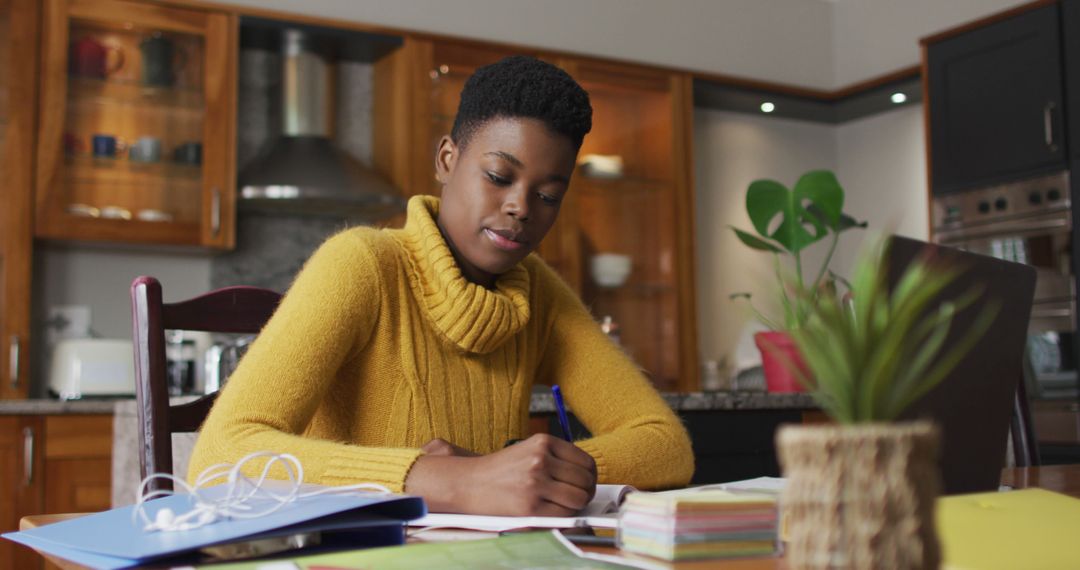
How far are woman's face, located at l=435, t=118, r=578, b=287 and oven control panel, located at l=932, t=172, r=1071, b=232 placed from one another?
3268mm

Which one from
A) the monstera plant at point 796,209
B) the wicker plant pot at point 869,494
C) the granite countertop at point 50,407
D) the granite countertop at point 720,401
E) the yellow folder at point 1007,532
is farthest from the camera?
the monstera plant at point 796,209

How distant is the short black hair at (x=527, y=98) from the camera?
1.29m

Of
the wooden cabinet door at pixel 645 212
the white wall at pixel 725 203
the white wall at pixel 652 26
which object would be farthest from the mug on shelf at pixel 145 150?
the white wall at pixel 725 203

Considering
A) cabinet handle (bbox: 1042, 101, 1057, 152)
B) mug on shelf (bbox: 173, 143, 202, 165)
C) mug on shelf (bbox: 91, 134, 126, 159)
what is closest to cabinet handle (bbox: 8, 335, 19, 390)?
mug on shelf (bbox: 91, 134, 126, 159)

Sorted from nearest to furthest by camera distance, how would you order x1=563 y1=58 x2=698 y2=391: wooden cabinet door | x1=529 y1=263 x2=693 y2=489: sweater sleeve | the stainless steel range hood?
x1=529 y1=263 x2=693 y2=489: sweater sleeve
the stainless steel range hood
x1=563 y1=58 x2=698 y2=391: wooden cabinet door

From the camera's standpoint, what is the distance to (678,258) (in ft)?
15.6

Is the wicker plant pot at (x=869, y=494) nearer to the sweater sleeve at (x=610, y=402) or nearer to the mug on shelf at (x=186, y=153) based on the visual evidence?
the sweater sleeve at (x=610, y=402)

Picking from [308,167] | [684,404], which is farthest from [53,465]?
[684,404]

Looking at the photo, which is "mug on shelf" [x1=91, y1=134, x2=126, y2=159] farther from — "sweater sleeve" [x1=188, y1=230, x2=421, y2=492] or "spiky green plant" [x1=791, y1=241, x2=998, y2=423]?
"spiky green plant" [x1=791, y1=241, x2=998, y2=423]

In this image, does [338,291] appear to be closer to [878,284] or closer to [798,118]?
[878,284]

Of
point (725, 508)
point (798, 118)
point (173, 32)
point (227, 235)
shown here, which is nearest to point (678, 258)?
point (798, 118)

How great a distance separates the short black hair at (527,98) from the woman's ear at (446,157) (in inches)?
1.5

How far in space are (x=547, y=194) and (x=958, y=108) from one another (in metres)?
3.63

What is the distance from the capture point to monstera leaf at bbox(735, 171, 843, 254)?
9.62 feet
